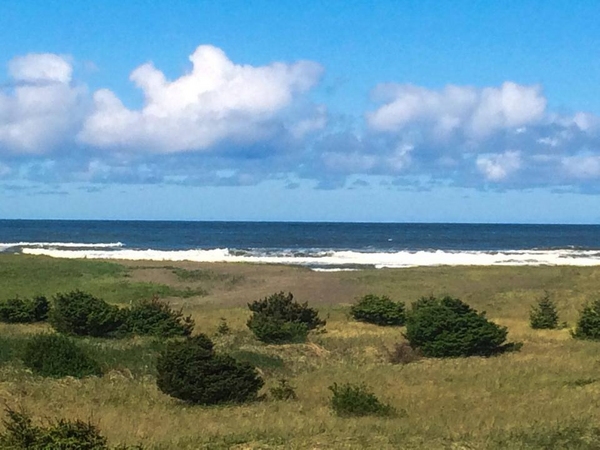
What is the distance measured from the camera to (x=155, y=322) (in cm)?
2817

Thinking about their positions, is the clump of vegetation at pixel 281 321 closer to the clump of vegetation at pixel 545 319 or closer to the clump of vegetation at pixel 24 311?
the clump of vegetation at pixel 545 319

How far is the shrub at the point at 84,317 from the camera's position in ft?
88.4

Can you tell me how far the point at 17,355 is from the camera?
19688mm

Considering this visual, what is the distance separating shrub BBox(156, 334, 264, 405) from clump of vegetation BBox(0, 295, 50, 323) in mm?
15706

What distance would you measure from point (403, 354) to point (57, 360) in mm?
10444

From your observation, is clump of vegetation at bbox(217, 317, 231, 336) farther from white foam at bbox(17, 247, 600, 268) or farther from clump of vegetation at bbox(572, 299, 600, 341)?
white foam at bbox(17, 247, 600, 268)

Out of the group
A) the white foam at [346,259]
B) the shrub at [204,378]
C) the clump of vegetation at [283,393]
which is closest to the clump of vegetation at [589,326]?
the clump of vegetation at [283,393]

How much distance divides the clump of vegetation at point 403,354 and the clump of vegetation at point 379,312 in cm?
608

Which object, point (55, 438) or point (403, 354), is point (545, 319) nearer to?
point (403, 354)

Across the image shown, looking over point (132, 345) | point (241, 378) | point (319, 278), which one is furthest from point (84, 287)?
point (241, 378)

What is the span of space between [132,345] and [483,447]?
15686 millimetres

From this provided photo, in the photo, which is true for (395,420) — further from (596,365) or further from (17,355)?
(17,355)

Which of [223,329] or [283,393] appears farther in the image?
[223,329]

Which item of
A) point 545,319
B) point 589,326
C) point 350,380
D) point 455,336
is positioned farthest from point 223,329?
point 589,326
